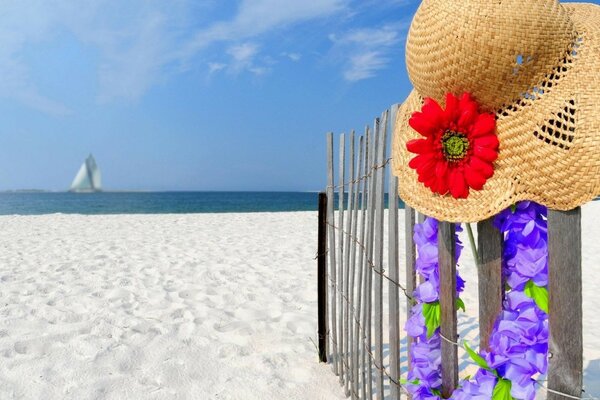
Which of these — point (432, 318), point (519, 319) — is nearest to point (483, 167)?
point (519, 319)

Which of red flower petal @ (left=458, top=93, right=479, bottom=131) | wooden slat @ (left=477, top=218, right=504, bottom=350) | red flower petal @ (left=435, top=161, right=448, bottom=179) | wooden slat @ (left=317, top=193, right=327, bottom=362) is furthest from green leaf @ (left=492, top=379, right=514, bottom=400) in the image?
wooden slat @ (left=317, top=193, right=327, bottom=362)

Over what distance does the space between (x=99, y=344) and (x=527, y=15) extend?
324cm

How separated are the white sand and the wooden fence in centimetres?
41

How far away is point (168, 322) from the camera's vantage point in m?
3.88

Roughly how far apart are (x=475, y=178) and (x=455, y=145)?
0.10m

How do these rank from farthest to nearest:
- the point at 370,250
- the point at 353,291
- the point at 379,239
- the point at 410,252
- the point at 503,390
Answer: the point at 353,291, the point at 370,250, the point at 379,239, the point at 410,252, the point at 503,390

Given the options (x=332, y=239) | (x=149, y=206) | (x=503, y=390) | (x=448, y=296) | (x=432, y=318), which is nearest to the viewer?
(x=503, y=390)

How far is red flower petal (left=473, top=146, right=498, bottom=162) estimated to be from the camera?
128 centimetres

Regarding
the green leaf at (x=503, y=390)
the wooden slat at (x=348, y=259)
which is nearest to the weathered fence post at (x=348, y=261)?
the wooden slat at (x=348, y=259)

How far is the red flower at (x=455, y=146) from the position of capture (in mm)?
1300

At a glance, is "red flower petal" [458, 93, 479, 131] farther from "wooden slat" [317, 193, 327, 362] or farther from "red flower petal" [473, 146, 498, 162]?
"wooden slat" [317, 193, 327, 362]

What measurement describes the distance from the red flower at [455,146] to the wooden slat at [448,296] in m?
0.24

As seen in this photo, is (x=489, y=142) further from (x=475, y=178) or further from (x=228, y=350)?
(x=228, y=350)

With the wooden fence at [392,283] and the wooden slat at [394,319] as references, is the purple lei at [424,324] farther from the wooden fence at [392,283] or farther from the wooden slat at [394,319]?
the wooden slat at [394,319]
